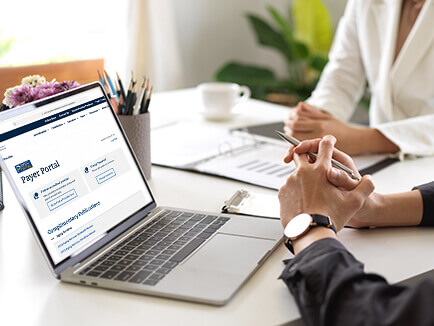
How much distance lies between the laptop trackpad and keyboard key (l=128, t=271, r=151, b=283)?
6 cm

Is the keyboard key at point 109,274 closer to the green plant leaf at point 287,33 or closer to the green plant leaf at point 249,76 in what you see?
the green plant leaf at point 249,76

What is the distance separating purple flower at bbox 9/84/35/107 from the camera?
0.89 m

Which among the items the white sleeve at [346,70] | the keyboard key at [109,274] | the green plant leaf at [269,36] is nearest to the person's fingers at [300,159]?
the keyboard key at [109,274]

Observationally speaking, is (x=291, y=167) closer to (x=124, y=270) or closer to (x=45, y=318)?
(x=124, y=270)

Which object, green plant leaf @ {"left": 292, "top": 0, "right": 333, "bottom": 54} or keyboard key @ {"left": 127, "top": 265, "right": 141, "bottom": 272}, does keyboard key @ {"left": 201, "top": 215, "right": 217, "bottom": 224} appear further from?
green plant leaf @ {"left": 292, "top": 0, "right": 333, "bottom": 54}

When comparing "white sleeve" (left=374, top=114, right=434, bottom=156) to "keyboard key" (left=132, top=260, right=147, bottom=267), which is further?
"white sleeve" (left=374, top=114, right=434, bottom=156)

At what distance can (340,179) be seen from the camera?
2.67 ft

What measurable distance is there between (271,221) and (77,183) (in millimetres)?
330

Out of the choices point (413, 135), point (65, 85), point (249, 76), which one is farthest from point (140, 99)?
point (249, 76)

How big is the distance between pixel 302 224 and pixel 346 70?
3.84ft

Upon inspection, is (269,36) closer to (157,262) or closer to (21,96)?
(21,96)

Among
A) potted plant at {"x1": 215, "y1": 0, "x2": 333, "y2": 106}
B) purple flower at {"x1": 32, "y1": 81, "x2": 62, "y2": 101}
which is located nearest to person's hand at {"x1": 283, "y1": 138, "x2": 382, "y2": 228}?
purple flower at {"x1": 32, "y1": 81, "x2": 62, "y2": 101}

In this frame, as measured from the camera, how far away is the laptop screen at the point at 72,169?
0.71 meters

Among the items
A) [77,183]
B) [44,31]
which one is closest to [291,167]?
[77,183]
